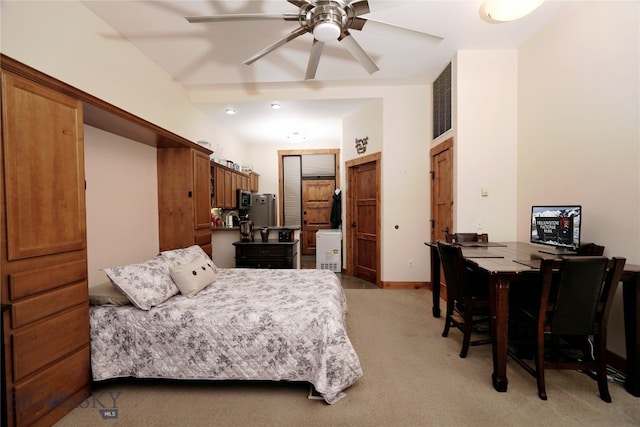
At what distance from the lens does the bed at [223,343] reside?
1.69 meters

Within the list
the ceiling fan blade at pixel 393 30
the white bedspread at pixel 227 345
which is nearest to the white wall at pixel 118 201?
the white bedspread at pixel 227 345

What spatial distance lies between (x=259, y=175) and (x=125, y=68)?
4.00 m

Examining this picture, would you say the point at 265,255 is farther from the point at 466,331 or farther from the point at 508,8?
the point at 508,8

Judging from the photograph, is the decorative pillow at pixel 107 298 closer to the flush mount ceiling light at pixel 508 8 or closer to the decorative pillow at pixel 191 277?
the decorative pillow at pixel 191 277

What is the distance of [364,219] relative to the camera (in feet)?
14.9

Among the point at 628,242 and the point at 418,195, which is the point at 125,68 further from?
the point at 628,242

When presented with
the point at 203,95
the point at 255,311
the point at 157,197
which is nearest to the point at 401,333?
the point at 255,311

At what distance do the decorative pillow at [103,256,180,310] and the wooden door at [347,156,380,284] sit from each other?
119 inches

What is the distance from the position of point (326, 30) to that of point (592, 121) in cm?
233

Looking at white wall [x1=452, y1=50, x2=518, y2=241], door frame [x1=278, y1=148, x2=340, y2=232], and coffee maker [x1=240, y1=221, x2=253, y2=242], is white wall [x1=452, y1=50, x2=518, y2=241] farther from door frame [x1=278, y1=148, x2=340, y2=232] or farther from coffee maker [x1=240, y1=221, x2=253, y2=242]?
door frame [x1=278, y1=148, x2=340, y2=232]

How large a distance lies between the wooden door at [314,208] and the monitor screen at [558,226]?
4616 mm

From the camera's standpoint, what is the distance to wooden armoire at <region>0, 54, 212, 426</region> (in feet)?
4.32

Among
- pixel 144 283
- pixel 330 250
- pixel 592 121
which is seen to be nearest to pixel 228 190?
pixel 330 250

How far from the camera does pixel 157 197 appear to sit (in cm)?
314
